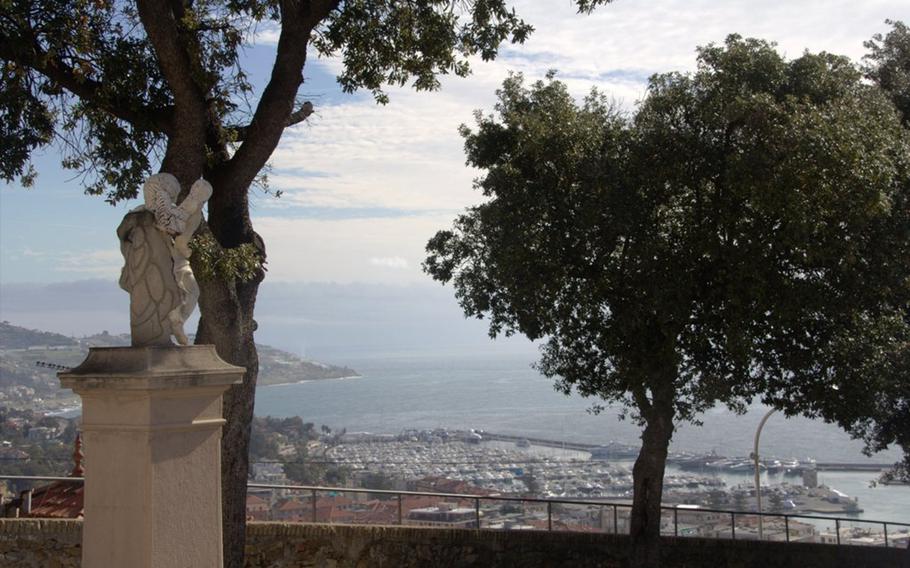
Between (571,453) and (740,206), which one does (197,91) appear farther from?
(571,453)

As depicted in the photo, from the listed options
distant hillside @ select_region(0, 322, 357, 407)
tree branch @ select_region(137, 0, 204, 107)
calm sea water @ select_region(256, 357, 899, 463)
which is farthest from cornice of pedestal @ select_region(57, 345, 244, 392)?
distant hillside @ select_region(0, 322, 357, 407)

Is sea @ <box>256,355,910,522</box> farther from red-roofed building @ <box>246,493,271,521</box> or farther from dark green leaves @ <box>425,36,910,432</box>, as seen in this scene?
red-roofed building @ <box>246,493,271,521</box>

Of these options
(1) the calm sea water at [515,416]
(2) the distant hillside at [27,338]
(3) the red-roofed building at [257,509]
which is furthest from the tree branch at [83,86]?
(2) the distant hillside at [27,338]

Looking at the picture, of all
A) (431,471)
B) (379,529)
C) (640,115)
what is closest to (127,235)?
(379,529)

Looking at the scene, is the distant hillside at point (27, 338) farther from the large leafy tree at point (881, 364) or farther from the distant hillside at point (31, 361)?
the large leafy tree at point (881, 364)

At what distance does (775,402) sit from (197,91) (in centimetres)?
918

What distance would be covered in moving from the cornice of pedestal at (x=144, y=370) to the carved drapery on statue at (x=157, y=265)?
21 centimetres

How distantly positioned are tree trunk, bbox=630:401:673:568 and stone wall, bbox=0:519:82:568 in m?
7.85

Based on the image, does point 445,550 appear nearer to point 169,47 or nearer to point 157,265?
point 169,47

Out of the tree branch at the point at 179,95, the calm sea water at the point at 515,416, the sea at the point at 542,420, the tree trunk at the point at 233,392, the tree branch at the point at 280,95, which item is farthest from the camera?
the calm sea water at the point at 515,416

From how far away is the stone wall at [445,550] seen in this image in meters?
12.8

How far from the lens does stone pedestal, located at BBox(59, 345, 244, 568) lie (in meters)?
5.63

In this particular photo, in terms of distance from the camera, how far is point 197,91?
33.4 feet

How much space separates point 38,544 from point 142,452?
8334 millimetres
